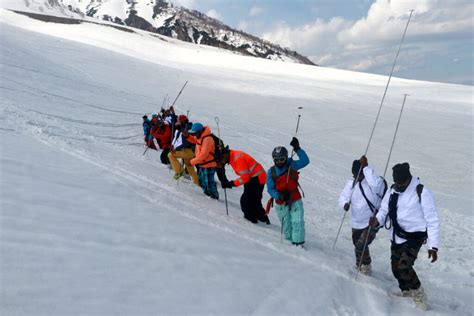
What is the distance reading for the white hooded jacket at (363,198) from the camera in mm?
5500

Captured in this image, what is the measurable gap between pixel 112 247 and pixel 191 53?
54.7 m

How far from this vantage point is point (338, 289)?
188 inches

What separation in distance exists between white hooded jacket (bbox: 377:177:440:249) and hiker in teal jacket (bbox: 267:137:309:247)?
1.58m

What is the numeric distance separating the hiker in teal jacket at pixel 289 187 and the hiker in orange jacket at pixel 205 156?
156cm

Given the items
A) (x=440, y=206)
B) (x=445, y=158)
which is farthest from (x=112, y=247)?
(x=445, y=158)

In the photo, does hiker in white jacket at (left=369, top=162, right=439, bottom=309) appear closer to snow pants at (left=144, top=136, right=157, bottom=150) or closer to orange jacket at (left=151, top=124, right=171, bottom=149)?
orange jacket at (left=151, top=124, right=171, bottom=149)

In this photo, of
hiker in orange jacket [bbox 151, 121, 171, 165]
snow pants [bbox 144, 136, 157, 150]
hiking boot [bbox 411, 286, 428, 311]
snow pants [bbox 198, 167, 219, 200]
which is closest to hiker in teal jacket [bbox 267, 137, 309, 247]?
hiking boot [bbox 411, 286, 428, 311]

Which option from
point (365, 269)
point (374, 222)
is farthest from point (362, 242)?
point (374, 222)

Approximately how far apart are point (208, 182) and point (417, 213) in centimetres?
411

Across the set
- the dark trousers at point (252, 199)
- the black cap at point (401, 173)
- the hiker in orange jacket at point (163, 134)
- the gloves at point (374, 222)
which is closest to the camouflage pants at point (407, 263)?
the gloves at point (374, 222)

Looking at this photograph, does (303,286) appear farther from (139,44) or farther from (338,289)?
(139,44)

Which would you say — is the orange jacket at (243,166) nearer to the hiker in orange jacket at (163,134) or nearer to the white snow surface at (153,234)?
the white snow surface at (153,234)

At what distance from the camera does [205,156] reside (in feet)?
23.0

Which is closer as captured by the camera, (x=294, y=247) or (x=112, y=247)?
(x=112, y=247)
